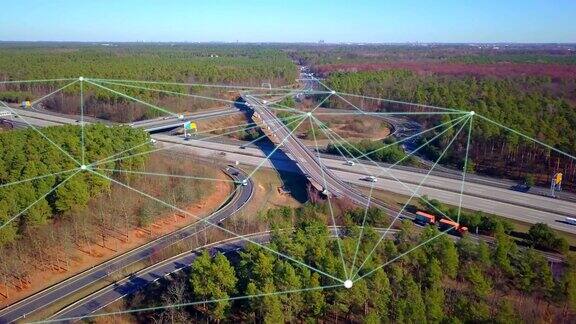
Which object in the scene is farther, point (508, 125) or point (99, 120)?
point (99, 120)

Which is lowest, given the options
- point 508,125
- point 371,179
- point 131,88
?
point 371,179

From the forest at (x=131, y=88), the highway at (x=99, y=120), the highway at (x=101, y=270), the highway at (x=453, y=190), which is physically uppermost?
the forest at (x=131, y=88)

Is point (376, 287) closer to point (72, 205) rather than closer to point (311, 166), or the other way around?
point (72, 205)

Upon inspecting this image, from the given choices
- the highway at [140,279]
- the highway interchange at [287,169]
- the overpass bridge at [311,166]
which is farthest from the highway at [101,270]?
the overpass bridge at [311,166]

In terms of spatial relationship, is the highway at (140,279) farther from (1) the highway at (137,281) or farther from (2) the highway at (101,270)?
(2) the highway at (101,270)

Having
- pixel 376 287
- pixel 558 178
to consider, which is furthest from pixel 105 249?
pixel 558 178

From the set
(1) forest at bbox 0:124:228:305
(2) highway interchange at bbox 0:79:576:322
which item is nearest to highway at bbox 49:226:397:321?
(2) highway interchange at bbox 0:79:576:322

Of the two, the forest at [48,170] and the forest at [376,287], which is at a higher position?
the forest at [48,170]

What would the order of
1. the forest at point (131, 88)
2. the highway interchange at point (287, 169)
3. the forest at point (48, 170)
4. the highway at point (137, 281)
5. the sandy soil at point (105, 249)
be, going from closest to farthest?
1. the highway at point (137, 281)
2. the highway interchange at point (287, 169)
3. the sandy soil at point (105, 249)
4. the forest at point (48, 170)
5. the forest at point (131, 88)
